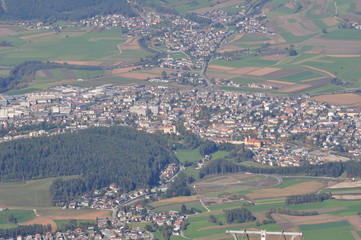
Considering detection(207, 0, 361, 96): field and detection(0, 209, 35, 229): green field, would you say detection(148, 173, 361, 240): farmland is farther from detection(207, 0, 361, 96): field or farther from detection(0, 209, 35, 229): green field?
detection(207, 0, 361, 96): field

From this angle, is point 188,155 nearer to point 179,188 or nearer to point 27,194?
point 179,188

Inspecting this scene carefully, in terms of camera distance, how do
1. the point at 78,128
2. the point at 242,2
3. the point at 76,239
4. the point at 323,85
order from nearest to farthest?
Answer: the point at 76,239
the point at 78,128
the point at 323,85
the point at 242,2

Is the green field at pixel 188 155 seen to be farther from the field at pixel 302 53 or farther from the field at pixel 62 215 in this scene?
the field at pixel 302 53

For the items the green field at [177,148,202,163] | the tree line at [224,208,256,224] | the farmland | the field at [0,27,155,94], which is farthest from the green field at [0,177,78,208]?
the field at [0,27,155,94]

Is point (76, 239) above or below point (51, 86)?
above

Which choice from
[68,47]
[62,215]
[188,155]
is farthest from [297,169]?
[68,47]

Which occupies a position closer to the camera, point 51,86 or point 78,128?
point 78,128

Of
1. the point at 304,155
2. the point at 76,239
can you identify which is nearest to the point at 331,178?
the point at 304,155

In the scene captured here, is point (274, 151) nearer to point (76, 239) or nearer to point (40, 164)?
point (40, 164)
